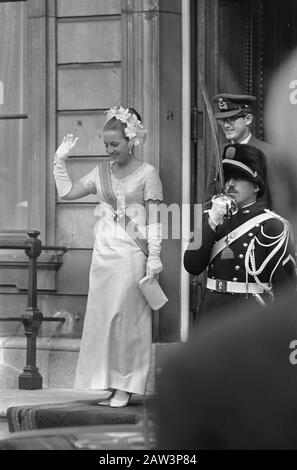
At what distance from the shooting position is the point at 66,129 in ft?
29.8

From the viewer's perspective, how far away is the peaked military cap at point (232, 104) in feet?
24.7

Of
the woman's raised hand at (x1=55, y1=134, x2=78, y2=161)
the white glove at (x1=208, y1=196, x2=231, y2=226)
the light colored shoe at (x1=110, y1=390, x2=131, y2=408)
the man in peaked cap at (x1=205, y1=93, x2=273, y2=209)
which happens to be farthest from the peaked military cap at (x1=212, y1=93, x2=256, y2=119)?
the light colored shoe at (x1=110, y1=390, x2=131, y2=408)

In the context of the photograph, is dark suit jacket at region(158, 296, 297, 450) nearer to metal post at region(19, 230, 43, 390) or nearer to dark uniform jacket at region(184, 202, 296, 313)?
dark uniform jacket at region(184, 202, 296, 313)

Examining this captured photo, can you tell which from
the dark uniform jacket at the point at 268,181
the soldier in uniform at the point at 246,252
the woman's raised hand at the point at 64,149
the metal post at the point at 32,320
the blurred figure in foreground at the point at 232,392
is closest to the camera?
the blurred figure in foreground at the point at 232,392

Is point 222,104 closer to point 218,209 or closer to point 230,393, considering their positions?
point 218,209

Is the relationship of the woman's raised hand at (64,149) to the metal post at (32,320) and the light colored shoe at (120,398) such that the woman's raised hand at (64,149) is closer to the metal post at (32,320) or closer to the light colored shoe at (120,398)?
the metal post at (32,320)

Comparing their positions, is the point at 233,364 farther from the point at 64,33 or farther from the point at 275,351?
the point at 64,33

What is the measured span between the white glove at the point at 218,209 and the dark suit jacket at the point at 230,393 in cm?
432

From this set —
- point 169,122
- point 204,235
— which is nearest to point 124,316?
point 204,235

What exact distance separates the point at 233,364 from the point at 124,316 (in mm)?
5404

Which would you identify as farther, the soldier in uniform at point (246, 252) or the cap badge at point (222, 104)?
the cap badge at point (222, 104)

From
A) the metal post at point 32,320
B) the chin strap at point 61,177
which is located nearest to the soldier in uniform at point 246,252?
the chin strap at point 61,177

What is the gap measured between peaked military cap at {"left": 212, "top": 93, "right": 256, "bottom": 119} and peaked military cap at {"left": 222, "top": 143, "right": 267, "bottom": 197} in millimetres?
792

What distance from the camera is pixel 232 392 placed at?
215cm
